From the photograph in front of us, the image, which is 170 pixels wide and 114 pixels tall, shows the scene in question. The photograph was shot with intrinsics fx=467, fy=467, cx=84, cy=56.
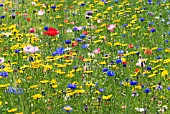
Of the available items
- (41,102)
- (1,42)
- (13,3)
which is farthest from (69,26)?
(41,102)

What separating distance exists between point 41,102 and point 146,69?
1257 mm

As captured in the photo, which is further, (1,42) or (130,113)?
(1,42)

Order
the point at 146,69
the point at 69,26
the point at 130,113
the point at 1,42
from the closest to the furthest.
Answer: the point at 130,113, the point at 146,69, the point at 1,42, the point at 69,26

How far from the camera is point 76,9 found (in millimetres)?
8805

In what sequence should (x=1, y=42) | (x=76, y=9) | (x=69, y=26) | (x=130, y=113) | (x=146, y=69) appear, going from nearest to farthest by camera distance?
(x=130, y=113) < (x=146, y=69) < (x=1, y=42) < (x=69, y=26) < (x=76, y=9)

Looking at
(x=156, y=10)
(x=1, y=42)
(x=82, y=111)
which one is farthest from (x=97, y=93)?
(x=156, y=10)

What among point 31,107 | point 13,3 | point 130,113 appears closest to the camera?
point 130,113

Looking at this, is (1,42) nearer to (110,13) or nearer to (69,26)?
(69,26)

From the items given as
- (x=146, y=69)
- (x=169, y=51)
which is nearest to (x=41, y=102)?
(x=146, y=69)

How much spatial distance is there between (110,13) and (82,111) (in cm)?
399

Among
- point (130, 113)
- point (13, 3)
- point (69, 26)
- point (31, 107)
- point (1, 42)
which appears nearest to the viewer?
point (130, 113)

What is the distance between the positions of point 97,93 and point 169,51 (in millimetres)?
1311

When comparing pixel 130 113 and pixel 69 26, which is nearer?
pixel 130 113

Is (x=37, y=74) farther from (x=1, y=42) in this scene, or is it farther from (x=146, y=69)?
(x=1, y=42)
